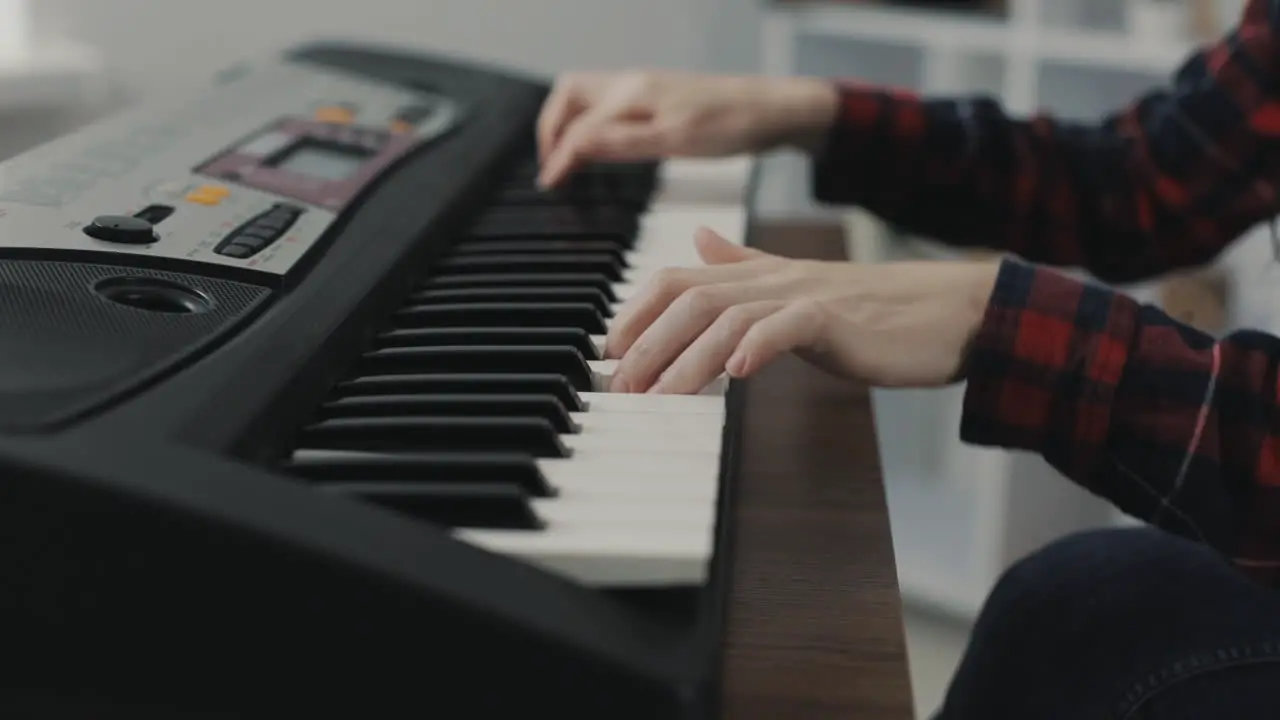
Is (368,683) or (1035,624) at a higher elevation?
(368,683)

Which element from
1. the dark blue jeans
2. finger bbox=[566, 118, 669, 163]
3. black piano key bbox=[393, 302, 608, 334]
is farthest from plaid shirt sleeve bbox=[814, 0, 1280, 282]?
black piano key bbox=[393, 302, 608, 334]

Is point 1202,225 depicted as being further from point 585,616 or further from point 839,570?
point 585,616

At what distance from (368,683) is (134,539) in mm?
71

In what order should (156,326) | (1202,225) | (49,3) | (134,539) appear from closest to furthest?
(134,539) < (156,326) < (1202,225) < (49,3)

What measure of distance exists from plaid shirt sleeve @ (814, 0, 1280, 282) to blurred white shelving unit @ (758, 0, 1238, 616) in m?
0.37

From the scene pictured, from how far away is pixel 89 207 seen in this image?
0.62m

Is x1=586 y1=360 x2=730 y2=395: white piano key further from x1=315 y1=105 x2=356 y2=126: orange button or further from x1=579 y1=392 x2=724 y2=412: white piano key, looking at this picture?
x1=315 y1=105 x2=356 y2=126: orange button

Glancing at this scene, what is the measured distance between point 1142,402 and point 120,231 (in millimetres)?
427

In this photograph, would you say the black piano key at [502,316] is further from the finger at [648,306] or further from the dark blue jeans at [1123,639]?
the dark blue jeans at [1123,639]

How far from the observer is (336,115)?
90 centimetres

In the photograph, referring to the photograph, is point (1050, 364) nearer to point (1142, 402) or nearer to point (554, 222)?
point (1142, 402)

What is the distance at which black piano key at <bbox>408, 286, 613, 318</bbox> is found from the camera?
2.13ft

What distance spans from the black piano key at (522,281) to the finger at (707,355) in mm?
118

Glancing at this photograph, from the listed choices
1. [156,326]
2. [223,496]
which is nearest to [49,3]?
[156,326]
